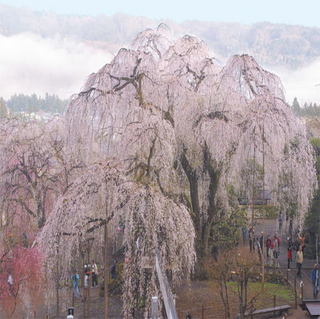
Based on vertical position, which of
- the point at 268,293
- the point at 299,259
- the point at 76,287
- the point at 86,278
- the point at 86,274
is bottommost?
the point at 268,293

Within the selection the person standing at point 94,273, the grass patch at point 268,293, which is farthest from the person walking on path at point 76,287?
the grass patch at point 268,293

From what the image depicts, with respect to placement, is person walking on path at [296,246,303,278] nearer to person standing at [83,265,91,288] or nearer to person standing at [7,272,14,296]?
person standing at [83,265,91,288]

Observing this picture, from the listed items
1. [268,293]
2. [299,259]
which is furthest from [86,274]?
[299,259]

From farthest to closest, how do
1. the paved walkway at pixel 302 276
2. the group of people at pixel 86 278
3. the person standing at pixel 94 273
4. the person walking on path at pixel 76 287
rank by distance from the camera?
the person standing at pixel 94 273
the group of people at pixel 86 278
the person walking on path at pixel 76 287
the paved walkway at pixel 302 276

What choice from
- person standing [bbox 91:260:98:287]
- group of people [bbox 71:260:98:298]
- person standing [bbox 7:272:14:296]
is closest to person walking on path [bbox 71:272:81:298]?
group of people [bbox 71:260:98:298]

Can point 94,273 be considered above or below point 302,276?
above

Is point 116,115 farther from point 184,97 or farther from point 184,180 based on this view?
point 184,180

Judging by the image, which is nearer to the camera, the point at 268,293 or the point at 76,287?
the point at 268,293

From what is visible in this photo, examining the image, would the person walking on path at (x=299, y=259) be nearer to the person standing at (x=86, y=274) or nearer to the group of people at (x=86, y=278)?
the group of people at (x=86, y=278)

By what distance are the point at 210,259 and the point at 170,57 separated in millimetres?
7190

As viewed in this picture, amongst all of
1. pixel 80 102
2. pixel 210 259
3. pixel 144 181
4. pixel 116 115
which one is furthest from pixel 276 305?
pixel 80 102

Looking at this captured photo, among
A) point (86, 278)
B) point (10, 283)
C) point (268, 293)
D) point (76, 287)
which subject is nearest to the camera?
point (10, 283)

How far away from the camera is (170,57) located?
17750 mm

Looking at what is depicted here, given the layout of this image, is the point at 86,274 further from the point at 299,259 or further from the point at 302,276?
the point at 302,276
